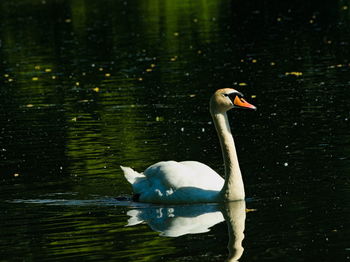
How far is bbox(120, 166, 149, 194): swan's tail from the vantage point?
1368 cm

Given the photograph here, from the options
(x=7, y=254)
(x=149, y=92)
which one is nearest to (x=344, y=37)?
(x=149, y=92)

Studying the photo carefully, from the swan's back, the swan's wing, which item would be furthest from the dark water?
the swan's wing

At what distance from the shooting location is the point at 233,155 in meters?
13.1

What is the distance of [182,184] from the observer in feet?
Result: 43.2

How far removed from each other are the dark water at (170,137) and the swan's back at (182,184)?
20cm

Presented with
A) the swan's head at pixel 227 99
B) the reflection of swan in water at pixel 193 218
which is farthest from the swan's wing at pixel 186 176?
the swan's head at pixel 227 99

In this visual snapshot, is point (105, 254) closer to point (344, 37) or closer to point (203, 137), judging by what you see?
point (203, 137)

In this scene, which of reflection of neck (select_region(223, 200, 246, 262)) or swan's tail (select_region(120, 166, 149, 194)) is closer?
reflection of neck (select_region(223, 200, 246, 262))

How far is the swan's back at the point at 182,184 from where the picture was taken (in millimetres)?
13117

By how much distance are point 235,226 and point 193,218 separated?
0.82m

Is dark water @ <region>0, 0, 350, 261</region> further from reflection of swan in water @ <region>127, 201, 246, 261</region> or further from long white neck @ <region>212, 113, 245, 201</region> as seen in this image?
long white neck @ <region>212, 113, 245, 201</region>

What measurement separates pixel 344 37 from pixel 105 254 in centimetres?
2423

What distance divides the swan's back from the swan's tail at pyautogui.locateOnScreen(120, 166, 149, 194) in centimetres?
15

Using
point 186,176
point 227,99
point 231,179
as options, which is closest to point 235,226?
point 231,179
